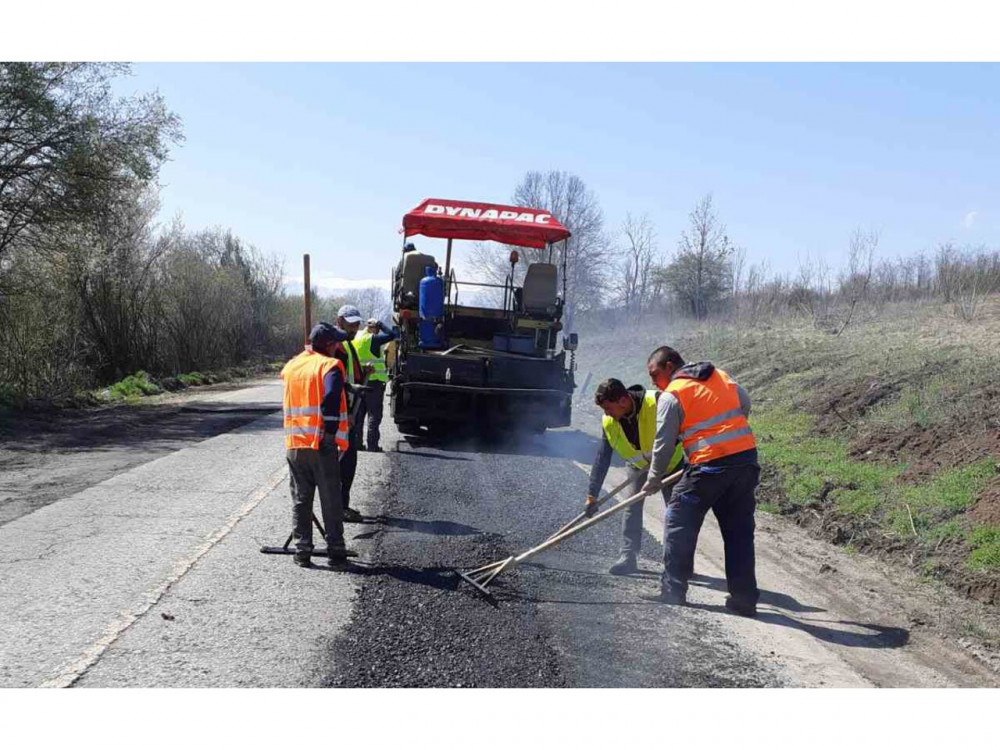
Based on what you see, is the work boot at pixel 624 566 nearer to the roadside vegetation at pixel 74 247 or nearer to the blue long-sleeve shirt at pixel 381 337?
the blue long-sleeve shirt at pixel 381 337

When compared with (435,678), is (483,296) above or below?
A: above

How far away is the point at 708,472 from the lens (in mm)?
5488

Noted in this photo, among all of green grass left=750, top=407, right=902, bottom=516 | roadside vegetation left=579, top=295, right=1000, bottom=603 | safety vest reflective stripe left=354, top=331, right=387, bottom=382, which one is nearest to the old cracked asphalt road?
roadside vegetation left=579, top=295, right=1000, bottom=603

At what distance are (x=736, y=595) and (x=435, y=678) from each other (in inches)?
85.9

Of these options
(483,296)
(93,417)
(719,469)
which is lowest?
(93,417)

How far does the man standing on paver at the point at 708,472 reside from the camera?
546cm

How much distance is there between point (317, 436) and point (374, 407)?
15.5 ft

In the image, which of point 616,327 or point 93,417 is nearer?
point 93,417

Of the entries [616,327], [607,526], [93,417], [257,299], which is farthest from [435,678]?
[257,299]

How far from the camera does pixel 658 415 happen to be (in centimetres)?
556

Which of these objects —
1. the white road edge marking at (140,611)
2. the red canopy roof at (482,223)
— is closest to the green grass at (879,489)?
the red canopy roof at (482,223)

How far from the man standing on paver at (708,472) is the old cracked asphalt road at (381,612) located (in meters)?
0.25

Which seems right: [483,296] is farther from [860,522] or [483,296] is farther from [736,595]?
[736,595]

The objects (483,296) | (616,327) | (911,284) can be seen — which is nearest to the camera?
(483,296)
